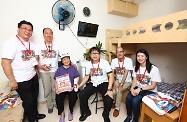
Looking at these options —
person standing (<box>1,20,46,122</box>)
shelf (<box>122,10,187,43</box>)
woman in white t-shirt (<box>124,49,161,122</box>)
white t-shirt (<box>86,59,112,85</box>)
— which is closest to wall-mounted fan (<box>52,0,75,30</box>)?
person standing (<box>1,20,46,122</box>)

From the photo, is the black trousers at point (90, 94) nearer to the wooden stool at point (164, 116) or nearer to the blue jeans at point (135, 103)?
the blue jeans at point (135, 103)

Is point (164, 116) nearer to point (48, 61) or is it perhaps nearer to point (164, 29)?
point (164, 29)

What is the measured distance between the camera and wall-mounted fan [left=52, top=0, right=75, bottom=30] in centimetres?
188

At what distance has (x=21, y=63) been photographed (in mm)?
1353

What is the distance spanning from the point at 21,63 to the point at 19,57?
78 mm

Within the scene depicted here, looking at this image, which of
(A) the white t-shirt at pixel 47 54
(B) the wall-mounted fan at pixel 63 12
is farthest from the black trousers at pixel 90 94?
(B) the wall-mounted fan at pixel 63 12

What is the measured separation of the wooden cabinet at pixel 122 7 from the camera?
2344 millimetres

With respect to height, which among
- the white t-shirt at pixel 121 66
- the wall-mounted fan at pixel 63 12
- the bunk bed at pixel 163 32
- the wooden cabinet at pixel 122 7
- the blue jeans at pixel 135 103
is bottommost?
the blue jeans at pixel 135 103

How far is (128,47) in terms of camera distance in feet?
8.97

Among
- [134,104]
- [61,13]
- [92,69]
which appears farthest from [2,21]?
[134,104]

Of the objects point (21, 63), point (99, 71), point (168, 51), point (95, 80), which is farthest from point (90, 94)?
point (168, 51)

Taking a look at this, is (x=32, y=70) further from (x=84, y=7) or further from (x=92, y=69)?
(x=84, y=7)

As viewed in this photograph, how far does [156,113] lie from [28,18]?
7.55ft

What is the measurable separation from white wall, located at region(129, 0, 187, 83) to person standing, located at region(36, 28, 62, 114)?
6.88 ft
